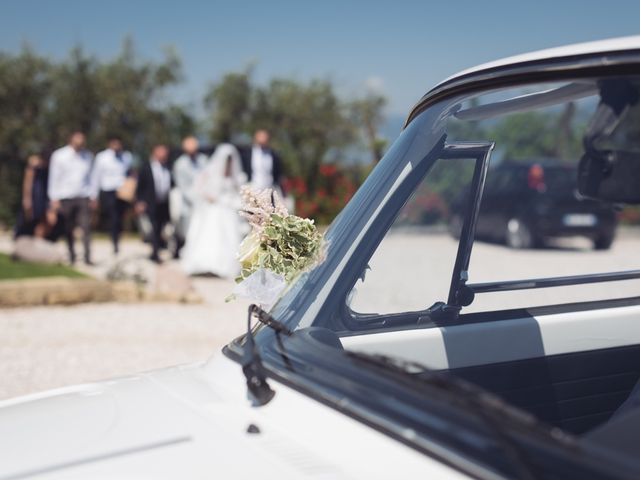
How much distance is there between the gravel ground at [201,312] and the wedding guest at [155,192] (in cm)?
109

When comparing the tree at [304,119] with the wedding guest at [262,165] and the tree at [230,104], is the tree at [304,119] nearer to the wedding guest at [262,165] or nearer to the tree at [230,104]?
the tree at [230,104]

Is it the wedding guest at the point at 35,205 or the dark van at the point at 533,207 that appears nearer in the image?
the dark van at the point at 533,207

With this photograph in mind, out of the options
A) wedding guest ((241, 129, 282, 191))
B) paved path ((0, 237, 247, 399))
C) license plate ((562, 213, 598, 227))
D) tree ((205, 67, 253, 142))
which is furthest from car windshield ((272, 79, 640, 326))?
tree ((205, 67, 253, 142))

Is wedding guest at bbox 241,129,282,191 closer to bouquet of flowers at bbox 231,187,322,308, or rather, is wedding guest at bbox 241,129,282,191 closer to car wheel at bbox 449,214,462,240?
car wheel at bbox 449,214,462,240

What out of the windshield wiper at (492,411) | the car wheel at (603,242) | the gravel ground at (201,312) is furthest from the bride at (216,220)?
the windshield wiper at (492,411)

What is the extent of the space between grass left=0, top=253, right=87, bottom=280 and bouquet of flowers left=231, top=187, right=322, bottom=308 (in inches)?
408

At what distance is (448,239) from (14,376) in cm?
541

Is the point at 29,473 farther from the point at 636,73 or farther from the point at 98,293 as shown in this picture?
the point at 98,293

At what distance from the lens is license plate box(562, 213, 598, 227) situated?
2.93 metres

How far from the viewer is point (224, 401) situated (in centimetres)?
177

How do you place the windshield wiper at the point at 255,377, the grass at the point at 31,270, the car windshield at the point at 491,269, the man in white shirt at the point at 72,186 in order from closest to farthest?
the windshield wiper at the point at 255,377
the car windshield at the point at 491,269
the grass at the point at 31,270
the man in white shirt at the point at 72,186

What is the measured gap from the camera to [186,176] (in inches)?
592

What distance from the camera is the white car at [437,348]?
4.64 feet

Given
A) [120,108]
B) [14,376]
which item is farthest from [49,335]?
[120,108]
